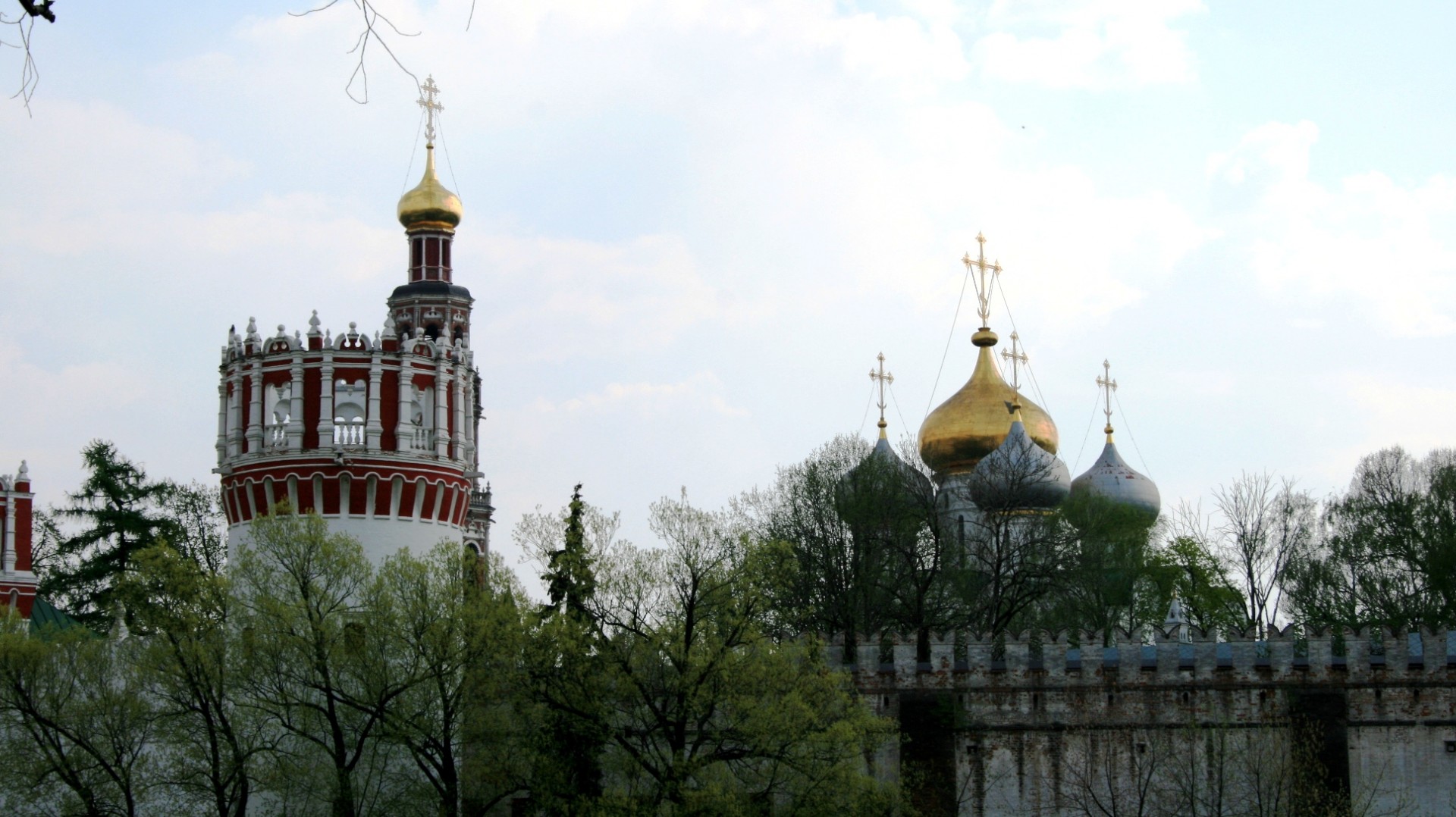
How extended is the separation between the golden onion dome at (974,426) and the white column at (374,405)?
25476 mm

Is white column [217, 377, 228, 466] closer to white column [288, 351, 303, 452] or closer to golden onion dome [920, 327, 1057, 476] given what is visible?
white column [288, 351, 303, 452]

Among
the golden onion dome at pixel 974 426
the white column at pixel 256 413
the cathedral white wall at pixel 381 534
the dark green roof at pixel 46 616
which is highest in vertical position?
the golden onion dome at pixel 974 426

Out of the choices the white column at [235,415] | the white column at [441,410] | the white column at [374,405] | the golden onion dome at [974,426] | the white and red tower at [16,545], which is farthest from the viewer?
the golden onion dome at [974,426]

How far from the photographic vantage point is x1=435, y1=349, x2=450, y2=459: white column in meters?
33.0

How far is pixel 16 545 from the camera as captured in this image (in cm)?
3681

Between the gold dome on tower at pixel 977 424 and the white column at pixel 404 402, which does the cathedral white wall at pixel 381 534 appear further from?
the gold dome on tower at pixel 977 424

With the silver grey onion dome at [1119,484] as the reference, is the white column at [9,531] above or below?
below

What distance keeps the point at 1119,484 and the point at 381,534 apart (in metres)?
30.2

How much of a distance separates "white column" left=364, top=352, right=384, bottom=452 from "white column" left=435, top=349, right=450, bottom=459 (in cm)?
96

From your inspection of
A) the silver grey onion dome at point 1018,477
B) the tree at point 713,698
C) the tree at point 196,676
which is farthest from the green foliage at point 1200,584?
the tree at point 196,676

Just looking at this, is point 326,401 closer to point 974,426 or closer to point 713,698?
point 713,698

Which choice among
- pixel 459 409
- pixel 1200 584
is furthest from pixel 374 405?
pixel 1200 584

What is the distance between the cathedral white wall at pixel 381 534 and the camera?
3200 cm

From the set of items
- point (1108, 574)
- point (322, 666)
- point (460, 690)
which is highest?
point (1108, 574)
